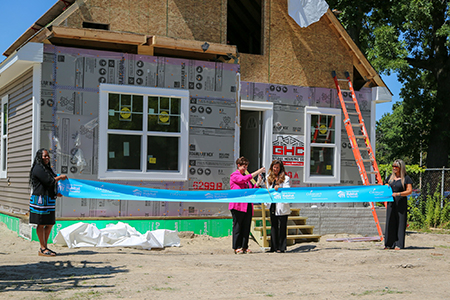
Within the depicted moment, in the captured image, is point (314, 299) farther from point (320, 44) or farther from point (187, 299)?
point (320, 44)

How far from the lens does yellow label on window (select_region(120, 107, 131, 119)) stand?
10.2m

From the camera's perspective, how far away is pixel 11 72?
424 inches

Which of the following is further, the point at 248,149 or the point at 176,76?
the point at 248,149

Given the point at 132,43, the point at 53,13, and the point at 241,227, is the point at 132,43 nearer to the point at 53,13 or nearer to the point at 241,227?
the point at 53,13

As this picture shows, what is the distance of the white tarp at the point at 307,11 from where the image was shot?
12086 mm

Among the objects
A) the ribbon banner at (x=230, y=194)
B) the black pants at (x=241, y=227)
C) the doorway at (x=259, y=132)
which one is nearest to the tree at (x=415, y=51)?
the doorway at (x=259, y=132)

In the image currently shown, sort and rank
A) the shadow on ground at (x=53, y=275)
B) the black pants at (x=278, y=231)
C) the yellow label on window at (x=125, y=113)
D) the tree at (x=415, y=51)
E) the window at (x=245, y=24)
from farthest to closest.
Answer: the tree at (x=415, y=51), the window at (x=245, y=24), the yellow label on window at (x=125, y=113), the black pants at (x=278, y=231), the shadow on ground at (x=53, y=275)

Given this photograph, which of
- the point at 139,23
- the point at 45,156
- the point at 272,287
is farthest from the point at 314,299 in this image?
the point at 139,23

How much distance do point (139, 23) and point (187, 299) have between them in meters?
7.06

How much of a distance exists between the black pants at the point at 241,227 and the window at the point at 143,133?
1.90 m

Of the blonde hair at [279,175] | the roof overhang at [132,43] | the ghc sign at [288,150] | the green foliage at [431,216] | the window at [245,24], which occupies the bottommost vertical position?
the green foliage at [431,216]

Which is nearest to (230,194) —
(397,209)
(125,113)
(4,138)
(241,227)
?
(241,227)

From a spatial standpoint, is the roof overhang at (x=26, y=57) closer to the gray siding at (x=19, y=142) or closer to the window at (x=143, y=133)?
the gray siding at (x=19, y=142)

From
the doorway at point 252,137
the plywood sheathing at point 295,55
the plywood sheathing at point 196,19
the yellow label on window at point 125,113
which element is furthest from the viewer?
the doorway at point 252,137
